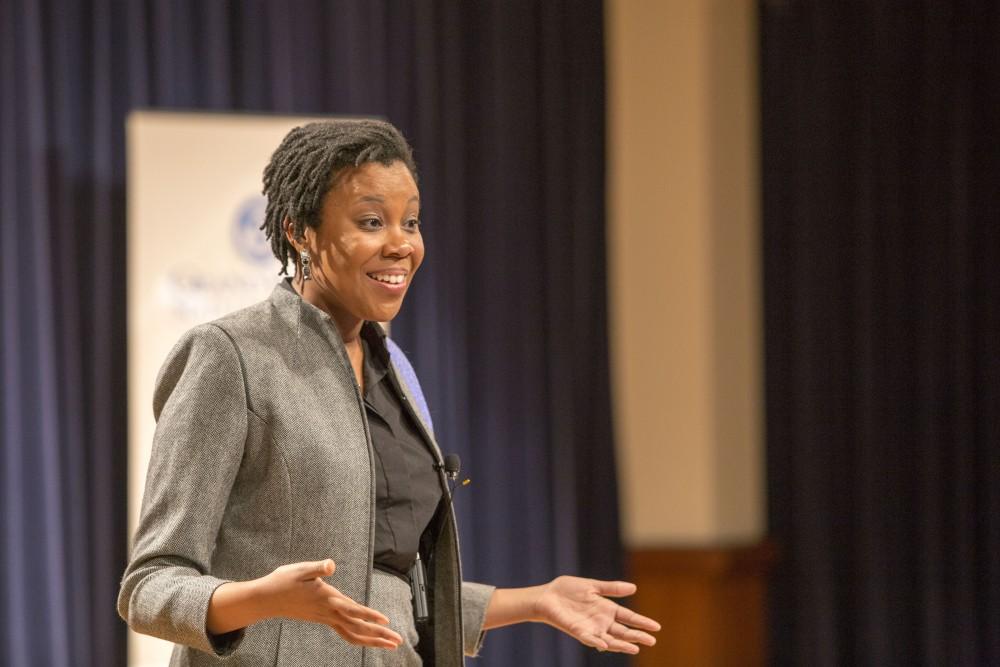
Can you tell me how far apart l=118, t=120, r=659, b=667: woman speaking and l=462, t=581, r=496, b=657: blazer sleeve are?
0.01 m

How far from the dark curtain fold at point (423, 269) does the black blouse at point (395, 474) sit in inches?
113

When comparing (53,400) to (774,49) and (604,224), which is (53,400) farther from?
(774,49)

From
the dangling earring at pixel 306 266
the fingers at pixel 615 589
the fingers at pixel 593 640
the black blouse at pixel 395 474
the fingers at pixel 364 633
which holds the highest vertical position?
the dangling earring at pixel 306 266

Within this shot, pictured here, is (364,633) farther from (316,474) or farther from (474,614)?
(474,614)

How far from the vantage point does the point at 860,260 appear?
466cm

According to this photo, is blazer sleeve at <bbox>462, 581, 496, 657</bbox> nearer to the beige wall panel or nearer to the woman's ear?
the woman's ear

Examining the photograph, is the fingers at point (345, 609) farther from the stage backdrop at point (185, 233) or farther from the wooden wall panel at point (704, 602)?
the wooden wall panel at point (704, 602)

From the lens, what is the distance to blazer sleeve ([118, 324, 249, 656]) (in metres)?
1.33

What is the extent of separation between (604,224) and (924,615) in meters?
1.89

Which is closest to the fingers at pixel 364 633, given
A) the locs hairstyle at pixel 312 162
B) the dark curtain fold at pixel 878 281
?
the locs hairstyle at pixel 312 162

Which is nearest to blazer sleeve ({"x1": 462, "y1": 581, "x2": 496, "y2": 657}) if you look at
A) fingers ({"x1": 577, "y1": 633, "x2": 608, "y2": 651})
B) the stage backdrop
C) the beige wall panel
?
fingers ({"x1": 577, "y1": 633, "x2": 608, "y2": 651})

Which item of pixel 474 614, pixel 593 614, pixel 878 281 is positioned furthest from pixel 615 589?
pixel 878 281

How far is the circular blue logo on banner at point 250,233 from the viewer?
153 inches

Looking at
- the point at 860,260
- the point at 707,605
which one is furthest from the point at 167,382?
the point at 860,260
